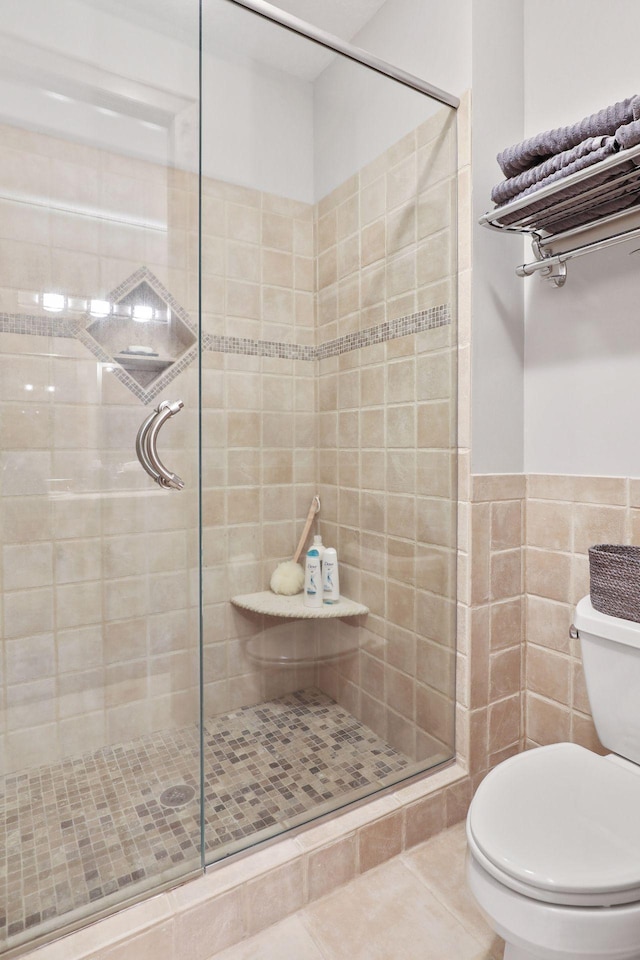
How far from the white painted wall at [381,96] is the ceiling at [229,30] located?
0.24 feet

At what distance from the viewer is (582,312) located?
1423 mm

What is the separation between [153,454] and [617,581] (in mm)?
1118

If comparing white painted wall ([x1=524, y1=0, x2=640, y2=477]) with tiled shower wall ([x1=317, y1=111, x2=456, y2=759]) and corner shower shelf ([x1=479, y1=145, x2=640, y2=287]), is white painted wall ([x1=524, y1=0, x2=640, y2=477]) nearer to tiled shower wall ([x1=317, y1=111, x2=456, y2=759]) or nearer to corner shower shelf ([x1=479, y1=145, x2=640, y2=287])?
corner shower shelf ([x1=479, y1=145, x2=640, y2=287])

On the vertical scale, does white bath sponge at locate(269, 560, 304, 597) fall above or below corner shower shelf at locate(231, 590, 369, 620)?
above

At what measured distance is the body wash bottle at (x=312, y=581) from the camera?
1580mm

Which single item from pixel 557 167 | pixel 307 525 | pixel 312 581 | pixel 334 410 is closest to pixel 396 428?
pixel 334 410

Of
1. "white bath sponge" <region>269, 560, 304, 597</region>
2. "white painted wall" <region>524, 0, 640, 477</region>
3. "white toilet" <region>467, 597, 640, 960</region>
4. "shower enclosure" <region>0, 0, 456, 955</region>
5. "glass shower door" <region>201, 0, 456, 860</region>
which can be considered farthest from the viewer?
"white bath sponge" <region>269, 560, 304, 597</region>

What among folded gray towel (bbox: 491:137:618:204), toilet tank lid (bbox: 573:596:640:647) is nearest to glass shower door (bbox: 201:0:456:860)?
folded gray towel (bbox: 491:137:618:204)

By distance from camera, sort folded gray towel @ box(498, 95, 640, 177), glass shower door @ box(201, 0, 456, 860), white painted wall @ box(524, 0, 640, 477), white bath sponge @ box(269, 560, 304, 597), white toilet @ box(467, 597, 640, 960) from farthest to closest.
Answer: white bath sponge @ box(269, 560, 304, 597)
glass shower door @ box(201, 0, 456, 860)
white painted wall @ box(524, 0, 640, 477)
folded gray towel @ box(498, 95, 640, 177)
white toilet @ box(467, 597, 640, 960)

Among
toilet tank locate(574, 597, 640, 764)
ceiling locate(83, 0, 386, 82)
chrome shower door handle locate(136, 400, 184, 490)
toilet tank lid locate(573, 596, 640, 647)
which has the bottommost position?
toilet tank locate(574, 597, 640, 764)

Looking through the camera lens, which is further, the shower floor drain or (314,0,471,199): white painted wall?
(314,0,471,199): white painted wall

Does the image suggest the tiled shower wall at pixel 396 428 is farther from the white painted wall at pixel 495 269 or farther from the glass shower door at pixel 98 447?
the glass shower door at pixel 98 447

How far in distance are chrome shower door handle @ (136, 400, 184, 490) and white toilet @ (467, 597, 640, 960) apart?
95cm

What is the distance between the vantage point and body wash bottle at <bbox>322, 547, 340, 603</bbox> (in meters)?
1.61
